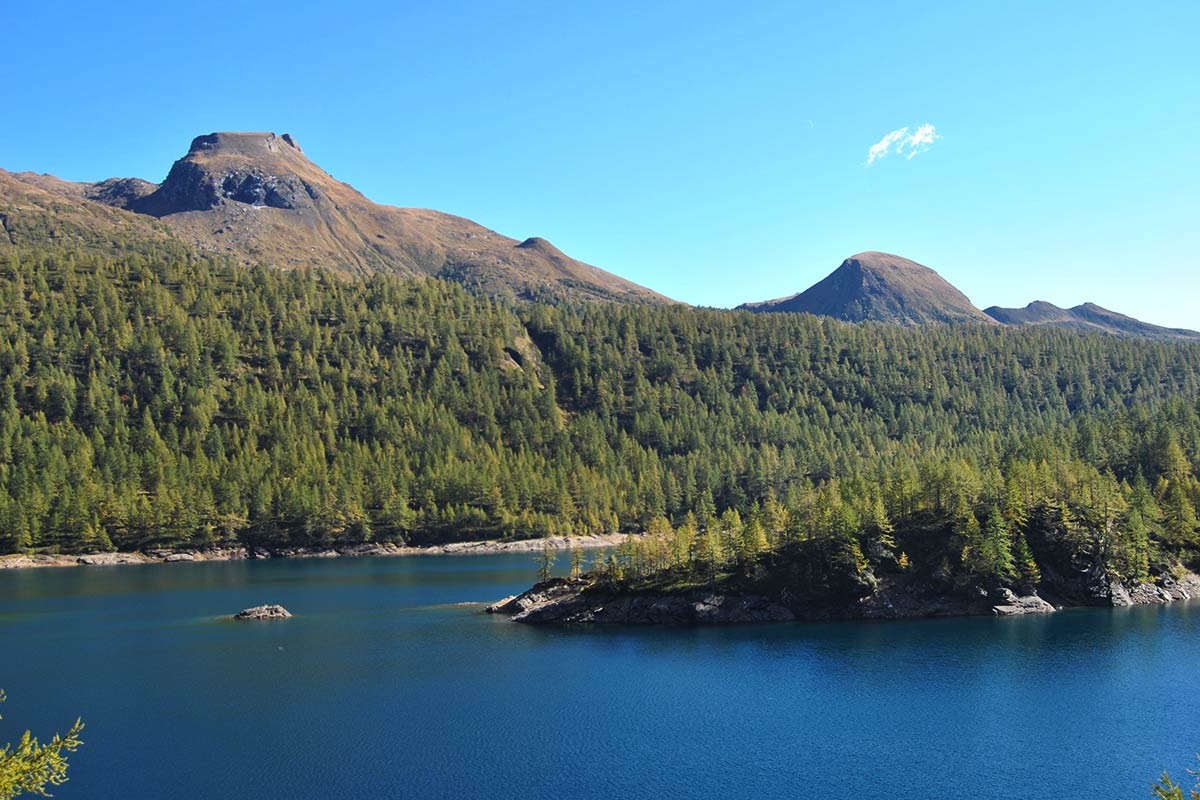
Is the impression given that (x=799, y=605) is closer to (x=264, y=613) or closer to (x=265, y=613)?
(x=265, y=613)

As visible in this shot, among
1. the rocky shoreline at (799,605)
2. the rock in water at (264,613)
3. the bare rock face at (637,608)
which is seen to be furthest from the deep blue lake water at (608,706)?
the bare rock face at (637,608)

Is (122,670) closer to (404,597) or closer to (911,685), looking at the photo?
(404,597)

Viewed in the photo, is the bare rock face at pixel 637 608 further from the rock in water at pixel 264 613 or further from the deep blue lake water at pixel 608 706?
the rock in water at pixel 264 613

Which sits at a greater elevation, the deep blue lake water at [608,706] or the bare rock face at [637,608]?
the bare rock face at [637,608]

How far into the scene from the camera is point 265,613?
450ft

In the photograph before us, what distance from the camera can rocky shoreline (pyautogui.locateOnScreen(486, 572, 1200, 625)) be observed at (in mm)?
125188

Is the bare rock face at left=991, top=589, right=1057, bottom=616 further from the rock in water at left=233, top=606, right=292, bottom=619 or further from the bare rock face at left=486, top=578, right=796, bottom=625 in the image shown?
the rock in water at left=233, top=606, right=292, bottom=619

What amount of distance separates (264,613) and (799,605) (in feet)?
254

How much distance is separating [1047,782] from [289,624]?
101 metres

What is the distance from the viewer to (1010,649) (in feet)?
346

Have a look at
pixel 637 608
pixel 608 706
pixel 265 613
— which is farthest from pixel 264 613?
pixel 608 706

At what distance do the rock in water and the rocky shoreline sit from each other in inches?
1369

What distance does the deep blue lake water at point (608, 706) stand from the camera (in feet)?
226

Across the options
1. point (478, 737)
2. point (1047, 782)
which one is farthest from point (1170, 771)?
point (478, 737)
